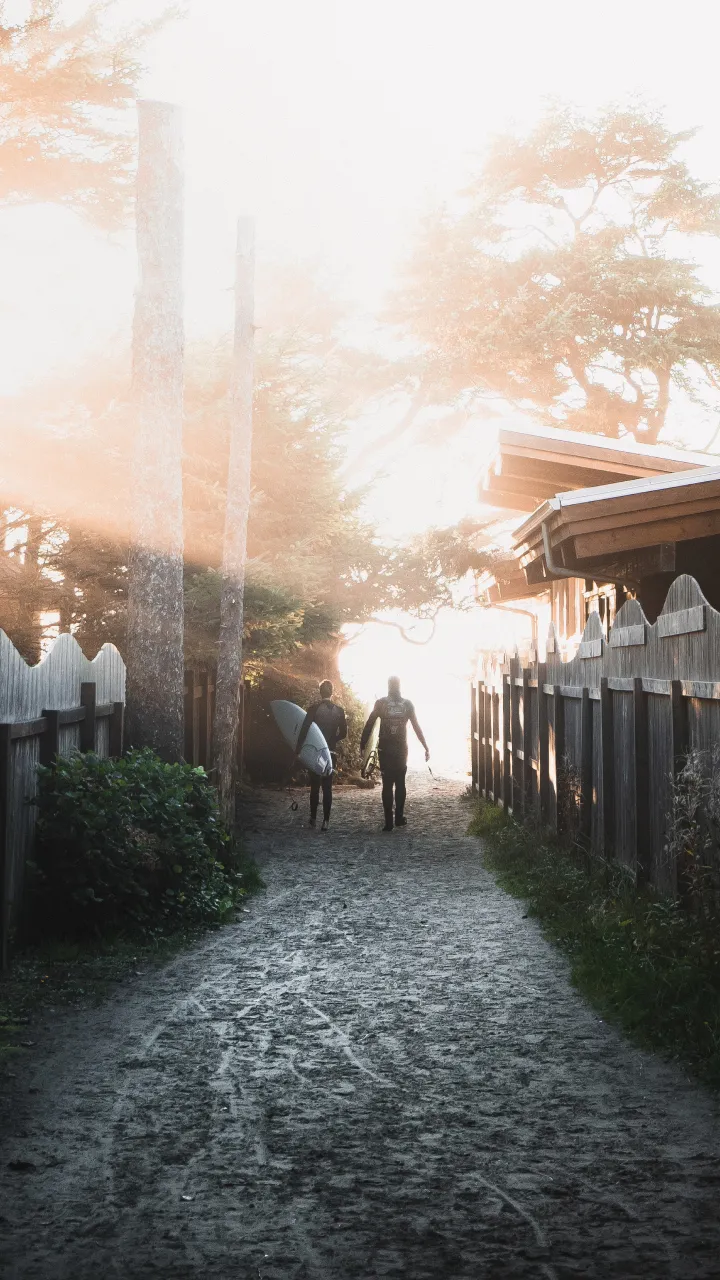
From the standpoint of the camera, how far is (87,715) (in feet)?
33.2

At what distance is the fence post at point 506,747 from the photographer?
15.9 m

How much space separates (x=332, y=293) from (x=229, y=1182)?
3061cm

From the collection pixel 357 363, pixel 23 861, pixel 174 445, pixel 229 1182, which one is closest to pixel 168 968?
pixel 23 861

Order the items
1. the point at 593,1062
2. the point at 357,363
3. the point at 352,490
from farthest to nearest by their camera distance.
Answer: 1. the point at 357,363
2. the point at 352,490
3. the point at 593,1062

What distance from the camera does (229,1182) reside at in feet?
13.7

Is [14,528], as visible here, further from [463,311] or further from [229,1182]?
[229,1182]

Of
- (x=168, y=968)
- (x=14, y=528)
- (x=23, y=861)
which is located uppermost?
(x=14, y=528)

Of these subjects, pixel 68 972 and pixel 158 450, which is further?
pixel 158 450

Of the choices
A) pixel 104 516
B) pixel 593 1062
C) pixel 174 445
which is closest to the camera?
pixel 593 1062

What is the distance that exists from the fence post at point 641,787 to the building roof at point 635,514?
3.70 meters

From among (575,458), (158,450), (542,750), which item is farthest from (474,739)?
(158,450)

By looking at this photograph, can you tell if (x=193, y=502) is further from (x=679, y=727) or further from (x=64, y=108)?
(x=679, y=727)

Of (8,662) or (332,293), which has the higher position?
(332,293)

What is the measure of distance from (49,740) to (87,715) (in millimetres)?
1402
